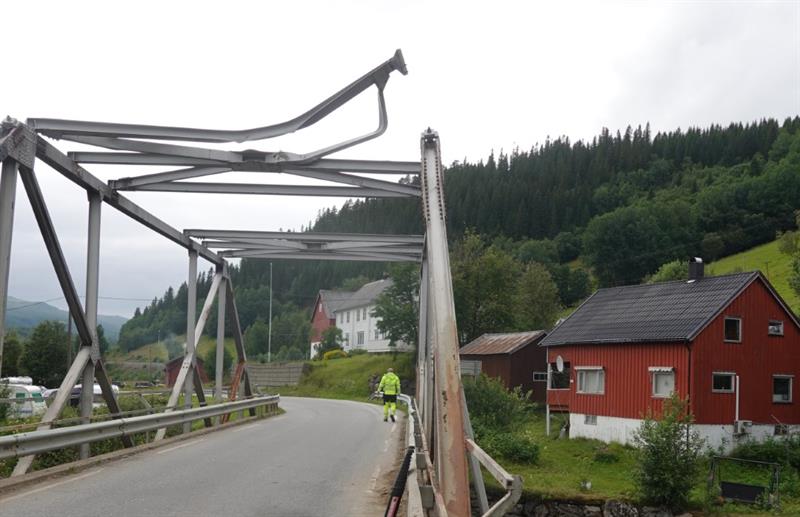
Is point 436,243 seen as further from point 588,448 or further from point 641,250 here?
point 641,250

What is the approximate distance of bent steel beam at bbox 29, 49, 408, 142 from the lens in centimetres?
1234

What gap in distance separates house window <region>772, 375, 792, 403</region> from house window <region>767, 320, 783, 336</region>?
179cm

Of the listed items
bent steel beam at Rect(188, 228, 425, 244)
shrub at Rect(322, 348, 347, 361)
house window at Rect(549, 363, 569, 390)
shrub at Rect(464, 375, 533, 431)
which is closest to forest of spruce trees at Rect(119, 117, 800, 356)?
shrub at Rect(322, 348, 347, 361)

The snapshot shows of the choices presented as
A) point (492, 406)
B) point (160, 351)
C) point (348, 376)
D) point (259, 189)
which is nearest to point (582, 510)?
point (492, 406)

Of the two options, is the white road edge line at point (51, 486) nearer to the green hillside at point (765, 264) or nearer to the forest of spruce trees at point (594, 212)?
the green hillside at point (765, 264)

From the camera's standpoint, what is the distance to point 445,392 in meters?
7.72

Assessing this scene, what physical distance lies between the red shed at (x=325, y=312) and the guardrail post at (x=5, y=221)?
88.4 metres

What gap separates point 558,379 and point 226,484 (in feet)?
109

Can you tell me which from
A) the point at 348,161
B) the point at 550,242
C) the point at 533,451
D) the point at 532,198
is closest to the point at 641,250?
the point at 550,242

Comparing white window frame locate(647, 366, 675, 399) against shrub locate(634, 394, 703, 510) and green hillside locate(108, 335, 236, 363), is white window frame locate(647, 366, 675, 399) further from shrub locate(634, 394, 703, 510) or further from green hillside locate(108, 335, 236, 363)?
green hillside locate(108, 335, 236, 363)

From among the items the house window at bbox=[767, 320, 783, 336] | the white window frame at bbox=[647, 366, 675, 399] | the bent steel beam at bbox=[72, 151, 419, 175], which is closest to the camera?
the bent steel beam at bbox=[72, 151, 419, 175]

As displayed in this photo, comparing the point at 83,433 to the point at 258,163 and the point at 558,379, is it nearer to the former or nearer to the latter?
the point at 258,163

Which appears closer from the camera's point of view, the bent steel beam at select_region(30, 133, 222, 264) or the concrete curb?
the concrete curb

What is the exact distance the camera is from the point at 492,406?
25938mm
